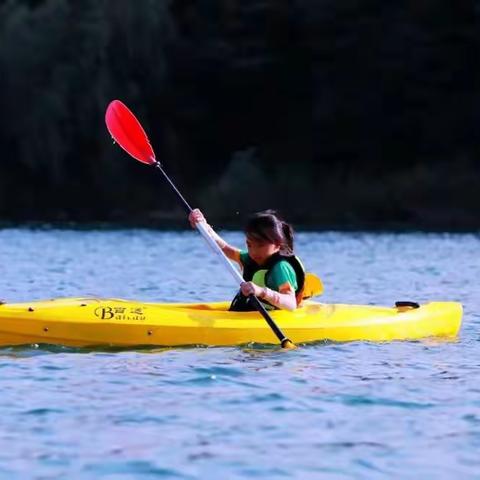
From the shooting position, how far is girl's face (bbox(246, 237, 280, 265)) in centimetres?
829

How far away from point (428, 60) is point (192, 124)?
18.8ft

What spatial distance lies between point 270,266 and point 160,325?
2.54 ft

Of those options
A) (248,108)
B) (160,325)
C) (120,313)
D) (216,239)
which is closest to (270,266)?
(216,239)

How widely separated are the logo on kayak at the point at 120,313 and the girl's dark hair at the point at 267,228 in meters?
0.81

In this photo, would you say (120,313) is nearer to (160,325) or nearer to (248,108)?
(160,325)

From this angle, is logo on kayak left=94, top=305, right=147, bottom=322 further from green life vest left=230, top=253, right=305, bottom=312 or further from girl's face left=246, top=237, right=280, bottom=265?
girl's face left=246, top=237, right=280, bottom=265

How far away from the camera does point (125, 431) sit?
19.6ft

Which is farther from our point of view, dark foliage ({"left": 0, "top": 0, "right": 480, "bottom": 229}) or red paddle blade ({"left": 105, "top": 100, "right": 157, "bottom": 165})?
dark foliage ({"left": 0, "top": 0, "right": 480, "bottom": 229})

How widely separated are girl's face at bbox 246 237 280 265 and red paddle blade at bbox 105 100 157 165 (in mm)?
1735

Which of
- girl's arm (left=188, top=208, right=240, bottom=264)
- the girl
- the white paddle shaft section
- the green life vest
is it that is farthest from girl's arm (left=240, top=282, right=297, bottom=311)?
girl's arm (left=188, top=208, right=240, bottom=264)

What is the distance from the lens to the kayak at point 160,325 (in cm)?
808

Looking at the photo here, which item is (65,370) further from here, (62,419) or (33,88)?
(33,88)

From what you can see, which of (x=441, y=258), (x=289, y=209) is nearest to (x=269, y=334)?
(x=441, y=258)

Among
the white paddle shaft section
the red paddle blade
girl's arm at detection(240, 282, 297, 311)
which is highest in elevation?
the red paddle blade
